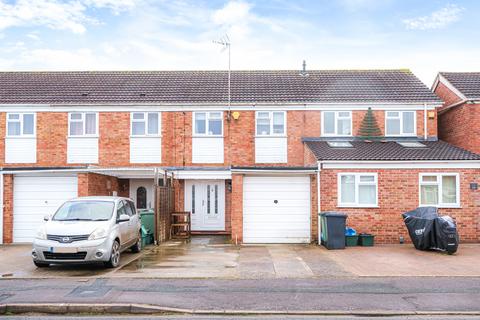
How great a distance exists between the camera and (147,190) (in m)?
20.0

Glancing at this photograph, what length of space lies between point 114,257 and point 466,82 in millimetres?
15910

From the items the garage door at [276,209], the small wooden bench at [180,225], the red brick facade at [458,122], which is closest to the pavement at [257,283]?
the garage door at [276,209]

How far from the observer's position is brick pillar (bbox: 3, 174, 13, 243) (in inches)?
646

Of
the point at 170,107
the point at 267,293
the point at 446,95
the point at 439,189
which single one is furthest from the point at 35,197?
the point at 446,95

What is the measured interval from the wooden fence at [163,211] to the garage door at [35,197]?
2.99m

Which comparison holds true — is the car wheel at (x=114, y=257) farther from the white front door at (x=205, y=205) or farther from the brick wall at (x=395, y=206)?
the white front door at (x=205, y=205)

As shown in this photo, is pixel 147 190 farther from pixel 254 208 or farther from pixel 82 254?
pixel 82 254

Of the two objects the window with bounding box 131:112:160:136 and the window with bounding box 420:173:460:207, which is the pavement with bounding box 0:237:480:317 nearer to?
the window with bounding box 420:173:460:207

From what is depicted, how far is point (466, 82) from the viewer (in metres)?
20.2

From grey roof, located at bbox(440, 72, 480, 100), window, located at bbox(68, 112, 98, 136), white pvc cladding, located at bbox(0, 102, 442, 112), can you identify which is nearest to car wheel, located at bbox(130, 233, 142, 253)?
white pvc cladding, located at bbox(0, 102, 442, 112)

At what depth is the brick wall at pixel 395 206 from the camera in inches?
609

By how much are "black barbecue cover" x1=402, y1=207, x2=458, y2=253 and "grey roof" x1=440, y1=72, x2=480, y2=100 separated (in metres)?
6.91

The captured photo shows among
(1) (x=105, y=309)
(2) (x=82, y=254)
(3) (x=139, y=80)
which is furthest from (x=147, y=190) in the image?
(1) (x=105, y=309)

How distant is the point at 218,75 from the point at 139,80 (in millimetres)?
3452
